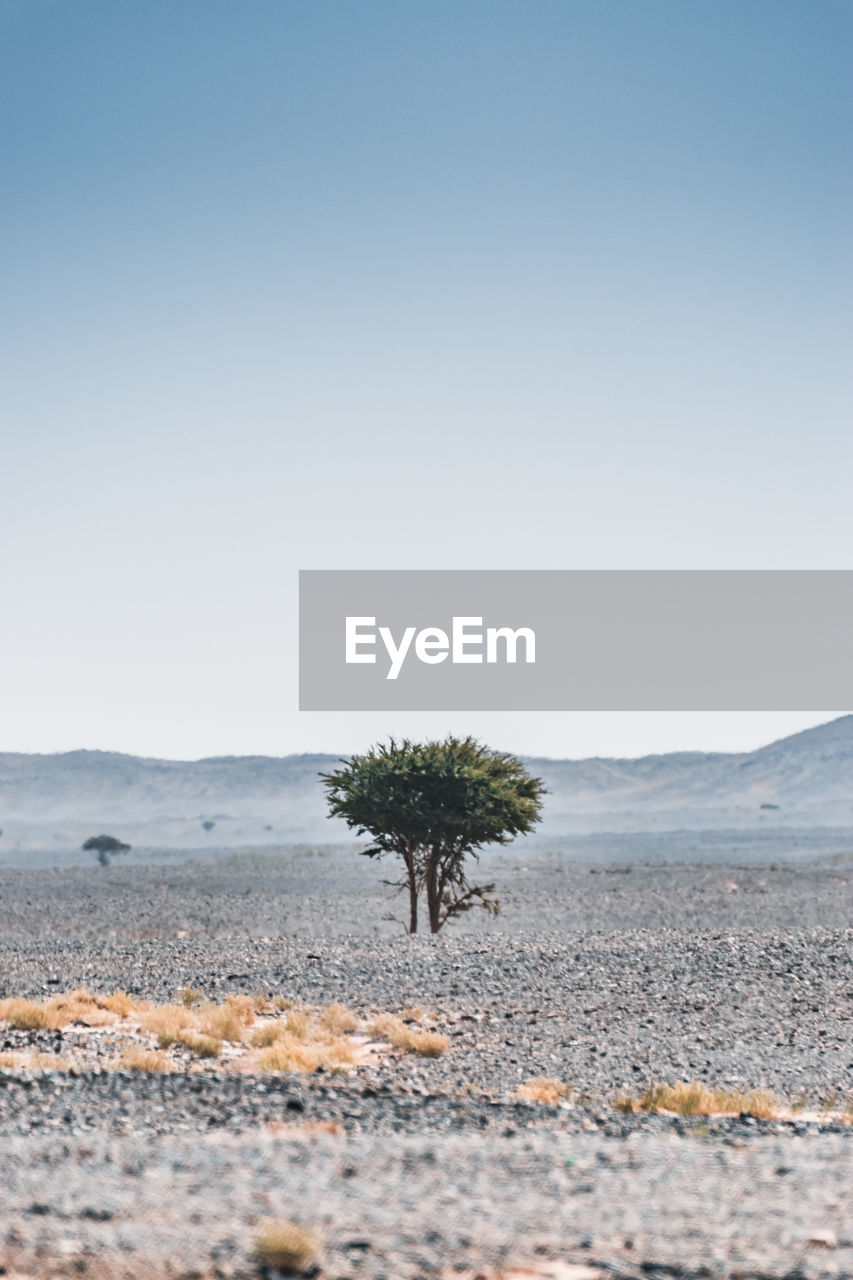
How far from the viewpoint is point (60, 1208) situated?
7.96 m

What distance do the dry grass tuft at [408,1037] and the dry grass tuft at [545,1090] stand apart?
2700 mm

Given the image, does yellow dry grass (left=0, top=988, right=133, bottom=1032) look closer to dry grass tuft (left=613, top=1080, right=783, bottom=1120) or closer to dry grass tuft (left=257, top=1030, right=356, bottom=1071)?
dry grass tuft (left=257, top=1030, right=356, bottom=1071)

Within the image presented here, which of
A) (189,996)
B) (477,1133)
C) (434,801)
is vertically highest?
(434,801)

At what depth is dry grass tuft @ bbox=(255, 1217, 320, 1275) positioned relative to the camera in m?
6.88

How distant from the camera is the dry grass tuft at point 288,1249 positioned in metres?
6.88

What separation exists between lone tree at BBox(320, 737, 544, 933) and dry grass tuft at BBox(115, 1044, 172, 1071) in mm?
18166

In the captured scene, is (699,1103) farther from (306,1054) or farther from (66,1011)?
(66,1011)

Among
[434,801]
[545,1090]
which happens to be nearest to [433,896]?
[434,801]

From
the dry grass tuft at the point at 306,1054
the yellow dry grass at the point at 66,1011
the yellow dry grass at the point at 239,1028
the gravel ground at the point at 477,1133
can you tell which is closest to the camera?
the gravel ground at the point at 477,1133

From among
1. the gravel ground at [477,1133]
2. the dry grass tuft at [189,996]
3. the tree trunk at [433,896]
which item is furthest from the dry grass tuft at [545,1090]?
the tree trunk at [433,896]

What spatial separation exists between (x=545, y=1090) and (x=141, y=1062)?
5.38 m

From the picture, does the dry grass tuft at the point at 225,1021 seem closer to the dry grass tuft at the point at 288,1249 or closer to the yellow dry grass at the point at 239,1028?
the yellow dry grass at the point at 239,1028

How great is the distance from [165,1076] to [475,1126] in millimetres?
4168

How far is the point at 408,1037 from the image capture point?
18.8 meters
